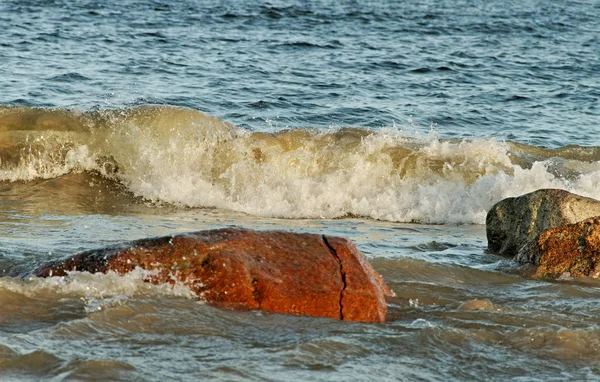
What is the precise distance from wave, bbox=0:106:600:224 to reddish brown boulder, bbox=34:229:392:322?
13.8ft

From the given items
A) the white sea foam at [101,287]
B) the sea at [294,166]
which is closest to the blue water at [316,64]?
the sea at [294,166]

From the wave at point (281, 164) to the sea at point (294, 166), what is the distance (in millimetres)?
27

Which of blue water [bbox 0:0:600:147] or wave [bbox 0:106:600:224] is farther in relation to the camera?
blue water [bbox 0:0:600:147]

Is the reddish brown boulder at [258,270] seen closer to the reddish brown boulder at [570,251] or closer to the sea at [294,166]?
the sea at [294,166]

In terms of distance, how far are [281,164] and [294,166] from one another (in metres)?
0.15

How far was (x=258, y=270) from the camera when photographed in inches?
200

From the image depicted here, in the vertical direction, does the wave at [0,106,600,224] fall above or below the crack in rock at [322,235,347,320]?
below

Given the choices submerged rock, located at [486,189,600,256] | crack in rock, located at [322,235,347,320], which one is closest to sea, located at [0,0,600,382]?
crack in rock, located at [322,235,347,320]

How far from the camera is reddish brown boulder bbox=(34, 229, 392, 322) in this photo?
507 centimetres

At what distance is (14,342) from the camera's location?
4.46 m

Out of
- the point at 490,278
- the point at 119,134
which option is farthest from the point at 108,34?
the point at 490,278

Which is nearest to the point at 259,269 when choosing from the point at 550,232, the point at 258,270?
the point at 258,270

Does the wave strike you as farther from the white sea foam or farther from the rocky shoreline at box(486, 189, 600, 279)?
the white sea foam

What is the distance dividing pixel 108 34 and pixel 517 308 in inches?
552
